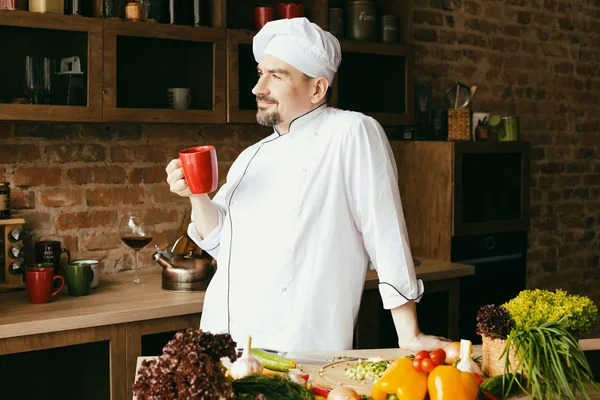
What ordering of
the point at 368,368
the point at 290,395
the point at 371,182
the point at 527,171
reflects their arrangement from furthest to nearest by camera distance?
1. the point at 527,171
2. the point at 371,182
3. the point at 368,368
4. the point at 290,395

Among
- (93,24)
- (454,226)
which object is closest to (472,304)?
(454,226)

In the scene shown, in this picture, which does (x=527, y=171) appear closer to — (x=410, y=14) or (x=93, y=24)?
(x=410, y=14)

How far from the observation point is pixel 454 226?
13.2 feet

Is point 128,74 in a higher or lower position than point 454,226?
higher

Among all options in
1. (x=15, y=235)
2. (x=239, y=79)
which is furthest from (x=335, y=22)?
(x=15, y=235)

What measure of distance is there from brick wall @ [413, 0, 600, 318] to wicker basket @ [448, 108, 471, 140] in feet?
1.60

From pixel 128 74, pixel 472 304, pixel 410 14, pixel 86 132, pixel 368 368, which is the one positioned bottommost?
pixel 472 304

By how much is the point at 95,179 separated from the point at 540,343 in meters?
2.42

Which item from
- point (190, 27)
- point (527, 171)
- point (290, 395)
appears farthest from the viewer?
point (527, 171)

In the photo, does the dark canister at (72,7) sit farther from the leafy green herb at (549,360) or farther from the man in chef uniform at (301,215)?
the leafy green herb at (549,360)

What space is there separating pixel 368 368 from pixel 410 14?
277 centimetres

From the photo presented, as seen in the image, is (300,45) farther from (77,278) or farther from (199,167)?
(77,278)

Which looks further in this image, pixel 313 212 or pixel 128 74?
pixel 128 74

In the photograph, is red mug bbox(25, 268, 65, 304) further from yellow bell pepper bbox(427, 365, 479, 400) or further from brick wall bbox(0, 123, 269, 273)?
yellow bell pepper bbox(427, 365, 479, 400)
